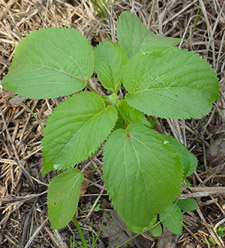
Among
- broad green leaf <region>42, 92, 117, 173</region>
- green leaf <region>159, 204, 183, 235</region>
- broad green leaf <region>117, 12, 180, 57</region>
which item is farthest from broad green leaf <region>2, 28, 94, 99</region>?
green leaf <region>159, 204, 183, 235</region>

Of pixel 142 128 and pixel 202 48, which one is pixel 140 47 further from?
pixel 202 48

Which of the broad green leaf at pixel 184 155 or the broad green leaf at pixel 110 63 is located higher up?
the broad green leaf at pixel 110 63

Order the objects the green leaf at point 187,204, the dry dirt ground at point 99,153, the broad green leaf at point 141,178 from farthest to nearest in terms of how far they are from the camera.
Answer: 1. the dry dirt ground at point 99,153
2. the green leaf at point 187,204
3. the broad green leaf at point 141,178

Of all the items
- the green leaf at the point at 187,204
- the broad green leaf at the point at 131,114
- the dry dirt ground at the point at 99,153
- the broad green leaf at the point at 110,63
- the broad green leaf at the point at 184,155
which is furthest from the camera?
the dry dirt ground at the point at 99,153

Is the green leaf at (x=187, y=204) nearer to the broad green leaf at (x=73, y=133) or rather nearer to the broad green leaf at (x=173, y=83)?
the broad green leaf at (x=173, y=83)

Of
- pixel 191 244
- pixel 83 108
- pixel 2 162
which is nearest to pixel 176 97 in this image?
pixel 83 108

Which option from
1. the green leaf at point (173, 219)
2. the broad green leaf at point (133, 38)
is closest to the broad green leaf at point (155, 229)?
the green leaf at point (173, 219)

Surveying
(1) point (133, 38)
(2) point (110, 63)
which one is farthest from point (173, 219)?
(1) point (133, 38)
